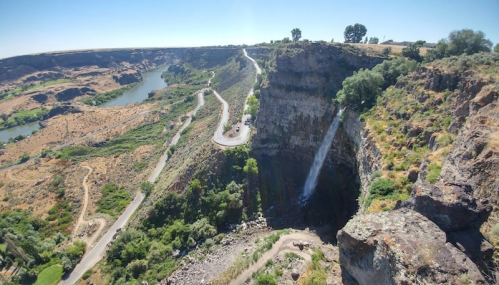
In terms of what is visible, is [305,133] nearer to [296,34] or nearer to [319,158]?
[319,158]

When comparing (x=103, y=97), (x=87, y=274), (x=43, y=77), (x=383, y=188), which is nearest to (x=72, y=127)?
(x=103, y=97)

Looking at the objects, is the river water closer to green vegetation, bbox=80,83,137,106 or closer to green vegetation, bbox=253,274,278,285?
green vegetation, bbox=80,83,137,106

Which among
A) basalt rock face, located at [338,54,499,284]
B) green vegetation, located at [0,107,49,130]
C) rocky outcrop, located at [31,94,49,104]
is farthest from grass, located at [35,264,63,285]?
rocky outcrop, located at [31,94,49,104]

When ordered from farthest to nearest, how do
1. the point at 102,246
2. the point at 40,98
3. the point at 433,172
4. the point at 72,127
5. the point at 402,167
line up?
the point at 40,98
the point at 72,127
the point at 102,246
the point at 402,167
the point at 433,172

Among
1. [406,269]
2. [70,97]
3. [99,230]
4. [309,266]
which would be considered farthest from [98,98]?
[406,269]

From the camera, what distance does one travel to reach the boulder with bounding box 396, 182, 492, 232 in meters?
14.7

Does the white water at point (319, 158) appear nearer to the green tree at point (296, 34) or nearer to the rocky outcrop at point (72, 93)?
the green tree at point (296, 34)

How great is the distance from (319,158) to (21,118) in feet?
547

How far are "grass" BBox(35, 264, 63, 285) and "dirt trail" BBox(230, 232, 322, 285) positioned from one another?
31.6 meters

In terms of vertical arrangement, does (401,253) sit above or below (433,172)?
below

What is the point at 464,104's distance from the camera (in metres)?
23.9

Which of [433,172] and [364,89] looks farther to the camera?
[364,89]

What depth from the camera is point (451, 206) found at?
15.0 metres

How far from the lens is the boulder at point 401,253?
12.4 meters
